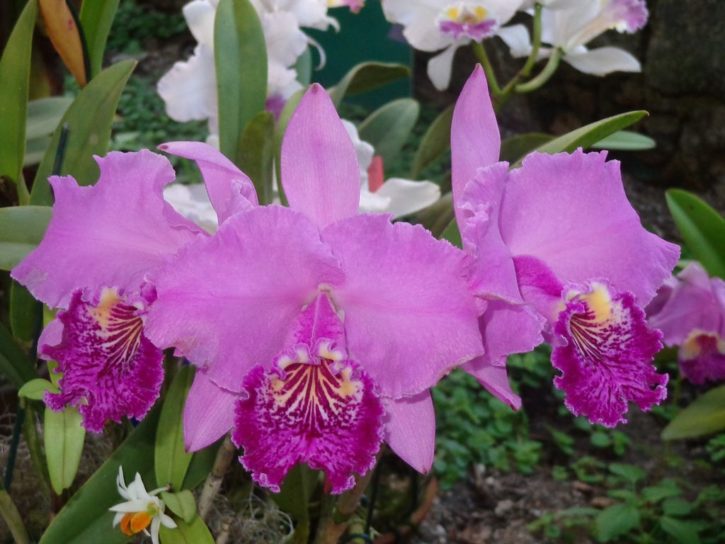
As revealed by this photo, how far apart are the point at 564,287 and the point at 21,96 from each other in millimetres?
629

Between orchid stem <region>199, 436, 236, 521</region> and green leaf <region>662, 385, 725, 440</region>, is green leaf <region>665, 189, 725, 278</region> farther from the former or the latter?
orchid stem <region>199, 436, 236, 521</region>

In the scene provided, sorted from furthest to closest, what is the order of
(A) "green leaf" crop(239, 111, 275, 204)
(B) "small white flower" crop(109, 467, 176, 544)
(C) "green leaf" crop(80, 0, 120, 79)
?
(C) "green leaf" crop(80, 0, 120, 79) → (A) "green leaf" crop(239, 111, 275, 204) → (B) "small white flower" crop(109, 467, 176, 544)

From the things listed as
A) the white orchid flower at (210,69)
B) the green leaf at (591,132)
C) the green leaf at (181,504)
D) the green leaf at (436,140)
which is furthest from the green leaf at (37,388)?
the green leaf at (436,140)

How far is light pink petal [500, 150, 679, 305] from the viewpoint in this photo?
0.59m

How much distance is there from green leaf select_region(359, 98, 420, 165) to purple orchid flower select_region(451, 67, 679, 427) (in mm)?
661

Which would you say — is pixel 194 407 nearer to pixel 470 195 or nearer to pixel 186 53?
pixel 470 195

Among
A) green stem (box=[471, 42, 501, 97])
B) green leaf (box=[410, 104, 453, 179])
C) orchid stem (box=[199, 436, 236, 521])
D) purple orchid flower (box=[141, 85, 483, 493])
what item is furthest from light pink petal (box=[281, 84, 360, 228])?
green leaf (box=[410, 104, 453, 179])

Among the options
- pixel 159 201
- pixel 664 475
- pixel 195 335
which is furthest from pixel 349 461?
pixel 664 475

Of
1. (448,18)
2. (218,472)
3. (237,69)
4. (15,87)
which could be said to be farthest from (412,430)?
(448,18)

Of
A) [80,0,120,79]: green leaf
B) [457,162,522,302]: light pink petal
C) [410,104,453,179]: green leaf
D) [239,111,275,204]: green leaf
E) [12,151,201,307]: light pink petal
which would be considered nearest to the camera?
[457,162,522,302]: light pink petal

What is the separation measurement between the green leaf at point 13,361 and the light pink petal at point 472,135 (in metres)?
0.54

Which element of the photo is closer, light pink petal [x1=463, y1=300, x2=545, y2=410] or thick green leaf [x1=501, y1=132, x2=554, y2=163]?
light pink petal [x1=463, y1=300, x2=545, y2=410]

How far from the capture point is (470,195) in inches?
21.3

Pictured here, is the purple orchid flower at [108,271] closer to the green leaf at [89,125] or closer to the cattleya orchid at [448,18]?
the green leaf at [89,125]
